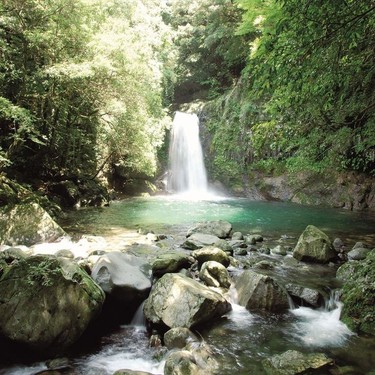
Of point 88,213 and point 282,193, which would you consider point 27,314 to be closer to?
point 88,213

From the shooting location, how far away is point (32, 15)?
8922 mm

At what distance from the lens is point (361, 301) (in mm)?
4500

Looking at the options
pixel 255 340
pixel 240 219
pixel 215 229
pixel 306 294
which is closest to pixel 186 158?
pixel 240 219

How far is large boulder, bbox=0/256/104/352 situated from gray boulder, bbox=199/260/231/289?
202cm

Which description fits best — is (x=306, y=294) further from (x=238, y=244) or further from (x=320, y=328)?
(x=238, y=244)

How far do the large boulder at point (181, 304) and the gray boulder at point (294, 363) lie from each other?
1024mm

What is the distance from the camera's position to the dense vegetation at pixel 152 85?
3707 mm

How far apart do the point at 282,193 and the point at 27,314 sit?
16567mm

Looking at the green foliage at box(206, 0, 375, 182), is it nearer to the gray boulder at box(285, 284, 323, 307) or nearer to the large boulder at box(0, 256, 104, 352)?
the gray boulder at box(285, 284, 323, 307)

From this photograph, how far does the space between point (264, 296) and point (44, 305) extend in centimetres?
307

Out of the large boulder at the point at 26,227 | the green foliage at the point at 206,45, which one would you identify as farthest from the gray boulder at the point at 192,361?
the green foliage at the point at 206,45

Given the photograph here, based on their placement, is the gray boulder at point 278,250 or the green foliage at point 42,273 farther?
the gray boulder at point 278,250

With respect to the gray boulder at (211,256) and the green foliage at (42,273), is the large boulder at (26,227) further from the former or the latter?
the green foliage at (42,273)

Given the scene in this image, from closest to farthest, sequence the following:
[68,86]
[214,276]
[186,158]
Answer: [214,276] < [68,86] < [186,158]
